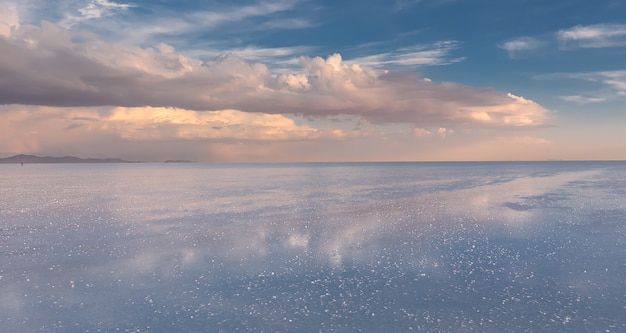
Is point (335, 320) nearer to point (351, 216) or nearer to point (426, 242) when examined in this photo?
point (426, 242)

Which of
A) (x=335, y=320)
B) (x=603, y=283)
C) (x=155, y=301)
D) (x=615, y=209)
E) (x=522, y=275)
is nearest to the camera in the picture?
(x=335, y=320)

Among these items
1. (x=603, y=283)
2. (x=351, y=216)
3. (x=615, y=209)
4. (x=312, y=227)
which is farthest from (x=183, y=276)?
(x=615, y=209)

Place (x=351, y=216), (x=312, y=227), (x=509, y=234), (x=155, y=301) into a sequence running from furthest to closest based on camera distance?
(x=351, y=216), (x=312, y=227), (x=509, y=234), (x=155, y=301)

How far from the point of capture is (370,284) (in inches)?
650

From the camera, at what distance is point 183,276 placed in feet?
58.3

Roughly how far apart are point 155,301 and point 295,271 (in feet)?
19.6

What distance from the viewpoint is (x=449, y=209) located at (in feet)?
131

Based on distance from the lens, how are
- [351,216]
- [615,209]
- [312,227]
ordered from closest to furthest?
[312,227], [351,216], [615,209]

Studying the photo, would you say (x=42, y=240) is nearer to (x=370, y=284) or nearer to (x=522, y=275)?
(x=370, y=284)

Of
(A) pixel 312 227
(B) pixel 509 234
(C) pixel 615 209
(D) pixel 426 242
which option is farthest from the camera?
(C) pixel 615 209

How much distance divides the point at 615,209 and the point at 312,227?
2877 cm

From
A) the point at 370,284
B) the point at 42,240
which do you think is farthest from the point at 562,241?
the point at 42,240

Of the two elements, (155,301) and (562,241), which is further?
(562,241)

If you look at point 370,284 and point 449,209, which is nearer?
point 370,284
